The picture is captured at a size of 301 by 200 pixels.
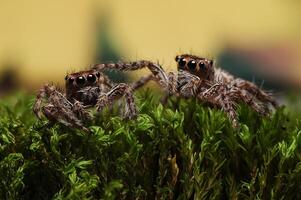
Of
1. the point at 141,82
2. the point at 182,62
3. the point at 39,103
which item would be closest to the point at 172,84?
the point at 182,62

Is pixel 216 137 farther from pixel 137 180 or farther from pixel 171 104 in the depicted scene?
pixel 171 104

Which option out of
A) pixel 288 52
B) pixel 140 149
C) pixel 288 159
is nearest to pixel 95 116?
pixel 140 149

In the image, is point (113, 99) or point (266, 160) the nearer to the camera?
point (266, 160)

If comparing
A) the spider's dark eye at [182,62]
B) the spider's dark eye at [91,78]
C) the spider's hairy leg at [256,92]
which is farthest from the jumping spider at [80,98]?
the spider's hairy leg at [256,92]

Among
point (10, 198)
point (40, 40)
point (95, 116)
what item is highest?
point (95, 116)

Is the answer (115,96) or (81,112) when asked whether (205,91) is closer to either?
(115,96)

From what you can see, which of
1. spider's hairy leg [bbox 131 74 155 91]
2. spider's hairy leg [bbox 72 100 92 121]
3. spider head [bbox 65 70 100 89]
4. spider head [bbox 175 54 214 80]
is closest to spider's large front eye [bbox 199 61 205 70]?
spider head [bbox 175 54 214 80]
